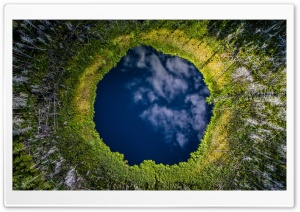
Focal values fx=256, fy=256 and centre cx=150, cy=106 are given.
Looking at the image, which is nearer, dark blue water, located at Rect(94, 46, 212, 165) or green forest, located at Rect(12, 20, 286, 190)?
green forest, located at Rect(12, 20, 286, 190)

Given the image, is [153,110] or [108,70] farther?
[108,70]

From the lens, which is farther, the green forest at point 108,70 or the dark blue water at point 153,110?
the dark blue water at point 153,110

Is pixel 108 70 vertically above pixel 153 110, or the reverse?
pixel 108 70
